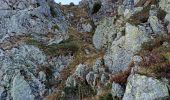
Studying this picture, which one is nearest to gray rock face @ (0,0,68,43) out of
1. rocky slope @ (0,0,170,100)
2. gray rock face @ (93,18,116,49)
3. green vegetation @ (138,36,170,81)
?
rocky slope @ (0,0,170,100)

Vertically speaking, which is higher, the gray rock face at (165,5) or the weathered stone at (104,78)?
the gray rock face at (165,5)

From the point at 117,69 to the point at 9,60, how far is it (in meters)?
11.4

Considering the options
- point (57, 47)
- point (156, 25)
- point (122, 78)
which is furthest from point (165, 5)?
point (57, 47)

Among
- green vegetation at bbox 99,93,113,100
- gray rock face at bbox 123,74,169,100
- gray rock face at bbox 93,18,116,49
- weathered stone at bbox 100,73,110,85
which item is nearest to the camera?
gray rock face at bbox 123,74,169,100

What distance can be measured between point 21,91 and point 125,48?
31.6 feet

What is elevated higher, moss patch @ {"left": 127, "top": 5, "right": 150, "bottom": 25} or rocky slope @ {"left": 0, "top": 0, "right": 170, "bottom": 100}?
moss patch @ {"left": 127, "top": 5, "right": 150, "bottom": 25}

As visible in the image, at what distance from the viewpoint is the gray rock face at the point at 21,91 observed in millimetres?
29859

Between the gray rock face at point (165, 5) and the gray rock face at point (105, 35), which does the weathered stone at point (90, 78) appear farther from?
the gray rock face at point (165, 5)

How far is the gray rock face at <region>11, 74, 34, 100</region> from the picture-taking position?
98.0 feet

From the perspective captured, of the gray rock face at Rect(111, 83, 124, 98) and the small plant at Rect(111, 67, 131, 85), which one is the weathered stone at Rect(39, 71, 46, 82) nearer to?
the small plant at Rect(111, 67, 131, 85)

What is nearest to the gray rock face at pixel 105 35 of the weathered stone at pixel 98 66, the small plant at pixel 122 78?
the weathered stone at pixel 98 66

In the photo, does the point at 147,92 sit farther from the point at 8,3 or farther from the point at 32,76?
the point at 8,3

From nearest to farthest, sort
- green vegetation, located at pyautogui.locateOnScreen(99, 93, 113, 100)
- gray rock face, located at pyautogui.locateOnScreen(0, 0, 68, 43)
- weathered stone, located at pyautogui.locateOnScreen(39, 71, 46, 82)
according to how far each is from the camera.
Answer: green vegetation, located at pyautogui.locateOnScreen(99, 93, 113, 100) → weathered stone, located at pyautogui.locateOnScreen(39, 71, 46, 82) → gray rock face, located at pyautogui.locateOnScreen(0, 0, 68, 43)

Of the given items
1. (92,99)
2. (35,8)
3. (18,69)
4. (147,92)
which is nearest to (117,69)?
(92,99)
